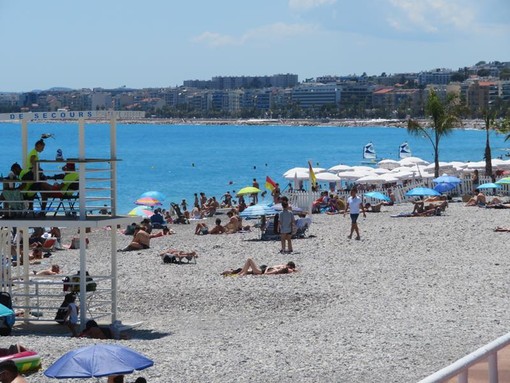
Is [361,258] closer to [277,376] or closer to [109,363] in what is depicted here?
[277,376]

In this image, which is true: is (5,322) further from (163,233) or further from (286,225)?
(163,233)

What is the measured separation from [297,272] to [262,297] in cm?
256

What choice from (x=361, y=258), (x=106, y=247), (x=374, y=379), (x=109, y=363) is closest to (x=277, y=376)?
(x=374, y=379)

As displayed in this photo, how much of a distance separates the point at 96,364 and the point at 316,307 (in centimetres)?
677

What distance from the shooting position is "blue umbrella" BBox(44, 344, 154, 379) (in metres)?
9.77

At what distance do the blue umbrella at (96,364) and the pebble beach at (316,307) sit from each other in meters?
1.20

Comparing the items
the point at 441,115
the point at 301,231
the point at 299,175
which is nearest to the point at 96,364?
the point at 301,231

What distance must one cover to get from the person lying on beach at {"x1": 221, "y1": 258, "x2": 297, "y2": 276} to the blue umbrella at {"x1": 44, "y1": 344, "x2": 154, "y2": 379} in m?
9.72

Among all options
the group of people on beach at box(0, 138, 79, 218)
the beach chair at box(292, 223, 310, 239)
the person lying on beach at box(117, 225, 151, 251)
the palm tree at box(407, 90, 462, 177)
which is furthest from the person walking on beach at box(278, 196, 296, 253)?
the palm tree at box(407, 90, 462, 177)

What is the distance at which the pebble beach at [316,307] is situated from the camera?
11.9m

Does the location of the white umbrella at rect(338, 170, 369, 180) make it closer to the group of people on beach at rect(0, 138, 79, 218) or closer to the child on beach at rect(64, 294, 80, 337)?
the group of people on beach at rect(0, 138, 79, 218)

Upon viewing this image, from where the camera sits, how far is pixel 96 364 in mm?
9836

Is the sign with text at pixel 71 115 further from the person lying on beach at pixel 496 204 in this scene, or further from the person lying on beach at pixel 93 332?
the person lying on beach at pixel 496 204

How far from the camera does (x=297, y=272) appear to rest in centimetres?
1978
